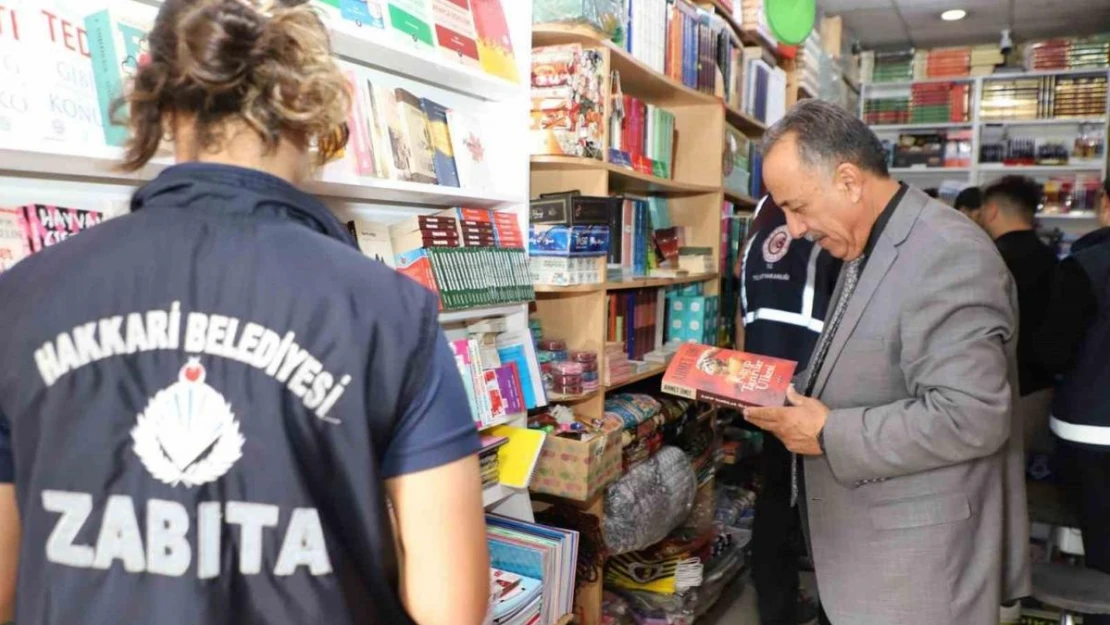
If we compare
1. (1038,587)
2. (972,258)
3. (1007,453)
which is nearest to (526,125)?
(972,258)

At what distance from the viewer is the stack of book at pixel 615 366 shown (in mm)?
2615

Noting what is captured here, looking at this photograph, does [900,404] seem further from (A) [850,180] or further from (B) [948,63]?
(B) [948,63]

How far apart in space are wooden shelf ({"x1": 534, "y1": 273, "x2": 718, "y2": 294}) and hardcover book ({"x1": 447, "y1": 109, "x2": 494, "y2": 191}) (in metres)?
0.35

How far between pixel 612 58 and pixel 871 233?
49.3 inches

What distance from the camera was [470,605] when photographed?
0.89m

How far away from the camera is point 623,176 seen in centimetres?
286

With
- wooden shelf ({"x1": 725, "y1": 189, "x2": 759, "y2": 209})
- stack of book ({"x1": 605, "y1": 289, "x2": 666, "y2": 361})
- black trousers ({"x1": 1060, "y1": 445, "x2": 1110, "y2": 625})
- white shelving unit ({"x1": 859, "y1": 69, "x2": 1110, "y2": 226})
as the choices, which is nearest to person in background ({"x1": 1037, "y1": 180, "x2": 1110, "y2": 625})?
black trousers ({"x1": 1060, "y1": 445, "x2": 1110, "y2": 625})

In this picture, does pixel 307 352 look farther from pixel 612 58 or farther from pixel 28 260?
pixel 612 58

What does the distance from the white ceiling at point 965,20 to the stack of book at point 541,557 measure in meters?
4.37

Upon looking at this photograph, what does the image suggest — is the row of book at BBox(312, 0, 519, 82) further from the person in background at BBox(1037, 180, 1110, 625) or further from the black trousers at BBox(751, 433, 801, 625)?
the person in background at BBox(1037, 180, 1110, 625)

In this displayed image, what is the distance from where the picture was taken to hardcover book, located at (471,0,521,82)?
7.21 feet

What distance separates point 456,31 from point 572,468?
4.11ft

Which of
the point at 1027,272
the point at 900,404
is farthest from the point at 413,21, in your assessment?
the point at 1027,272

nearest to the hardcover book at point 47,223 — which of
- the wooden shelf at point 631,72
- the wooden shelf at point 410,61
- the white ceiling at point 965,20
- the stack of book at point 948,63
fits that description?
the wooden shelf at point 410,61
